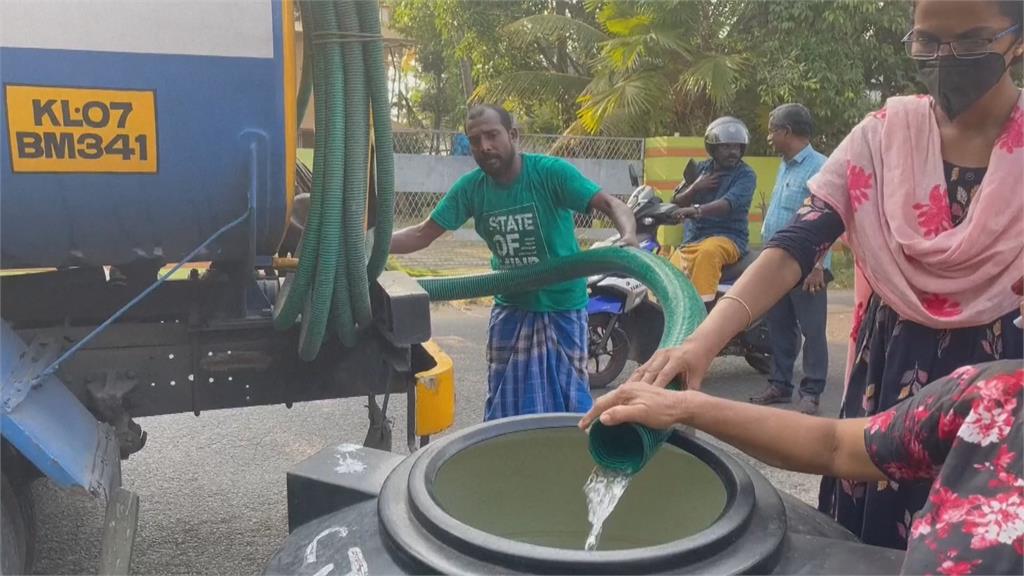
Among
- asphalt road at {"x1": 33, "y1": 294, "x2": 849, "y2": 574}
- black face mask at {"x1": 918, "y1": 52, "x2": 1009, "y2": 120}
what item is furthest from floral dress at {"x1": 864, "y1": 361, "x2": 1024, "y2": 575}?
asphalt road at {"x1": 33, "y1": 294, "x2": 849, "y2": 574}

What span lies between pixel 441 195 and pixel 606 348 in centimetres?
514

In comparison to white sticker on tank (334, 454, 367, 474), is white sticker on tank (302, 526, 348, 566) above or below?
below

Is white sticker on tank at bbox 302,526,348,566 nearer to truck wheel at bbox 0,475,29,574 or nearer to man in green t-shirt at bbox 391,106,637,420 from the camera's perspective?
truck wheel at bbox 0,475,29,574

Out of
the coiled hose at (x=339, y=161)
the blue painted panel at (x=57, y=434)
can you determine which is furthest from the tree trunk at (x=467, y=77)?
the blue painted panel at (x=57, y=434)

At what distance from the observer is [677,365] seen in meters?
1.61

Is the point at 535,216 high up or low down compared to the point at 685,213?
up

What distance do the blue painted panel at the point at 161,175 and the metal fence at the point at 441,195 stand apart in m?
6.69

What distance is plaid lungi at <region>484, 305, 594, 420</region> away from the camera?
3.21m

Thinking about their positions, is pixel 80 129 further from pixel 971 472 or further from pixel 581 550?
pixel 971 472

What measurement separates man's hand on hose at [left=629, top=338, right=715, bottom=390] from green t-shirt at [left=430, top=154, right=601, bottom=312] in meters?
1.52

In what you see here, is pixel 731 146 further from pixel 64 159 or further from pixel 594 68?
pixel 594 68

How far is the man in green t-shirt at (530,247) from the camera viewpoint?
3.15m

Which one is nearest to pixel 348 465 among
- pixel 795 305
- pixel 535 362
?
pixel 535 362

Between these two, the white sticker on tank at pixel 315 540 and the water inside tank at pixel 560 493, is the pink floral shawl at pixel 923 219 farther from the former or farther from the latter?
the white sticker on tank at pixel 315 540
